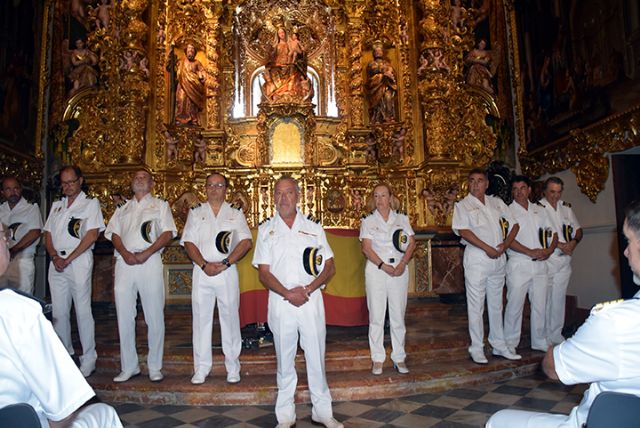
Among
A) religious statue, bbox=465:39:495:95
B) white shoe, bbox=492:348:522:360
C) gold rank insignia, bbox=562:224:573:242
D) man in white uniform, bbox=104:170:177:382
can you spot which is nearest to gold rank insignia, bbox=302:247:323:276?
man in white uniform, bbox=104:170:177:382

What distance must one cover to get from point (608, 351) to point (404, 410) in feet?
9.79

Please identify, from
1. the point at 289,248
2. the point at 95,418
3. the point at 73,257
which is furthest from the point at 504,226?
the point at 95,418

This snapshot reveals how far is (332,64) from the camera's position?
11.3 m

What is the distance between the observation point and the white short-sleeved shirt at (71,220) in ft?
17.5

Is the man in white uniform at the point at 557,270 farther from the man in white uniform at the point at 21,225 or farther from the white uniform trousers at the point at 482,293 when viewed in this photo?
the man in white uniform at the point at 21,225

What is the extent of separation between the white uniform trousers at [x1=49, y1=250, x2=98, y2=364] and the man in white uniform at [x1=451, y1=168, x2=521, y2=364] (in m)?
4.16

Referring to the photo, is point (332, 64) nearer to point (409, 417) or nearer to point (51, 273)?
point (51, 273)

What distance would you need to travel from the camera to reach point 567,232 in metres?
6.33

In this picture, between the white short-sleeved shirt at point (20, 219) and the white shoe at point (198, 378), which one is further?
the white short-sleeved shirt at point (20, 219)

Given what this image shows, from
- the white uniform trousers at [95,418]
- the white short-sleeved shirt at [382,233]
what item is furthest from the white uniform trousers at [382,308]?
the white uniform trousers at [95,418]

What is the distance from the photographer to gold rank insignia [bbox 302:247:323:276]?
4.04 meters

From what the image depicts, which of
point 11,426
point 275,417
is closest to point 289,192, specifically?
point 275,417

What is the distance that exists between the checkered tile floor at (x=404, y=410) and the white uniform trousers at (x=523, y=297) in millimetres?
1032

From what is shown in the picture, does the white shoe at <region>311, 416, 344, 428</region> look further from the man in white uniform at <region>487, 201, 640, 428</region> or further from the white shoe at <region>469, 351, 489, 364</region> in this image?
the man in white uniform at <region>487, 201, 640, 428</region>
